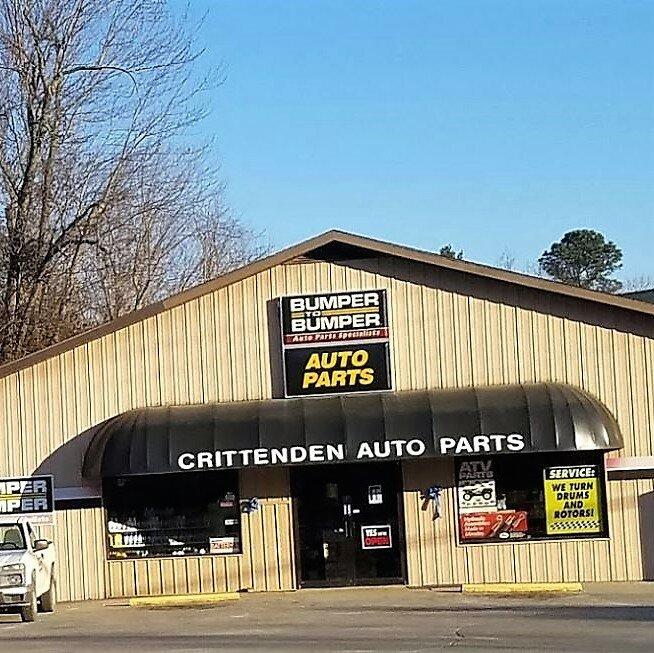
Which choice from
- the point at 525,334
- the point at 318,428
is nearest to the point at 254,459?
the point at 318,428

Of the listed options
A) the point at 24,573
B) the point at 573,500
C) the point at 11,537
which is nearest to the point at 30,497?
the point at 11,537

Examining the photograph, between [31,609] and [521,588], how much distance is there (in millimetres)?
8185

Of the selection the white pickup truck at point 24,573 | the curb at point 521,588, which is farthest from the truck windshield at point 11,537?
the curb at point 521,588

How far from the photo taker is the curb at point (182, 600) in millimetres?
23094

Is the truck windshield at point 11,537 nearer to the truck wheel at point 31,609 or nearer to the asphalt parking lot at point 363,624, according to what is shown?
the truck wheel at point 31,609

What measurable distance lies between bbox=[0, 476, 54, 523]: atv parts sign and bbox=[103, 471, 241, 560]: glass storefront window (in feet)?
3.51

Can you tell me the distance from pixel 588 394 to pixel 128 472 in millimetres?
8388

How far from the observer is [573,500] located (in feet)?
79.5

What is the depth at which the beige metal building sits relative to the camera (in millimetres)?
24188

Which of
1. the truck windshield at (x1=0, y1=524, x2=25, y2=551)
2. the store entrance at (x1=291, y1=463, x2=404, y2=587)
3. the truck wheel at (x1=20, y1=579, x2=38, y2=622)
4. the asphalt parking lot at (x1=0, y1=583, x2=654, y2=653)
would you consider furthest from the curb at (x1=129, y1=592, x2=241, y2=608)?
the truck windshield at (x1=0, y1=524, x2=25, y2=551)

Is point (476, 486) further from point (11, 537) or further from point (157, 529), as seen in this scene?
Result: point (11, 537)

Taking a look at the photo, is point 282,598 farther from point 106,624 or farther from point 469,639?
→ point 469,639

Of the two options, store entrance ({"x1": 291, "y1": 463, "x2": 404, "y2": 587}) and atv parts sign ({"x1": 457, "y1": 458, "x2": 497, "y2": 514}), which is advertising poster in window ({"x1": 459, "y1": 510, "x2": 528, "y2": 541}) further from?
store entrance ({"x1": 291, "y1": 463, "x2": 404, "y2": 587})

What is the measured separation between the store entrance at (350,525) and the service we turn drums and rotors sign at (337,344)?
154cm
